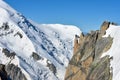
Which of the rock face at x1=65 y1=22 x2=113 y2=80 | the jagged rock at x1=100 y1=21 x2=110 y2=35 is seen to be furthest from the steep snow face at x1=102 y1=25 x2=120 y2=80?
the jagged rock at x1=100 y1=21 x2=110 y2=35

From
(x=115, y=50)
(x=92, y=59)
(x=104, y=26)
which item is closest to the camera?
(x=115, y=50)

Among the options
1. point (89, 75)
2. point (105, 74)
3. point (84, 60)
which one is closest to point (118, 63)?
point (105, 74)

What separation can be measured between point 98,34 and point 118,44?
1610 cm

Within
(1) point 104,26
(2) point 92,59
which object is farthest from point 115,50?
(1) point 104,26

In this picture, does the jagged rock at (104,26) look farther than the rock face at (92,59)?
Yes

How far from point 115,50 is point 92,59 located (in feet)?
30.1

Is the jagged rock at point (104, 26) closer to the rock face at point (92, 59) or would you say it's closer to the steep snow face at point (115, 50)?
the rock face at point (92, 59)

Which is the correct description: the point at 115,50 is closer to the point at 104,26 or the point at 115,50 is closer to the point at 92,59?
the point at 92,59

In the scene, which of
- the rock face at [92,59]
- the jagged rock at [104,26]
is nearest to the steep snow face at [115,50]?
the rock face at [92,59]

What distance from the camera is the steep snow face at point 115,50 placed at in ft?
289

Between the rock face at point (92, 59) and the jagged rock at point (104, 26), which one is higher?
the jagged rock at point (104, 26)

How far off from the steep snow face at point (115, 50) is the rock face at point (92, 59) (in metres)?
1.00

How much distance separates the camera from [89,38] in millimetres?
114250

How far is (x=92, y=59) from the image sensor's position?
10512 centimetres
